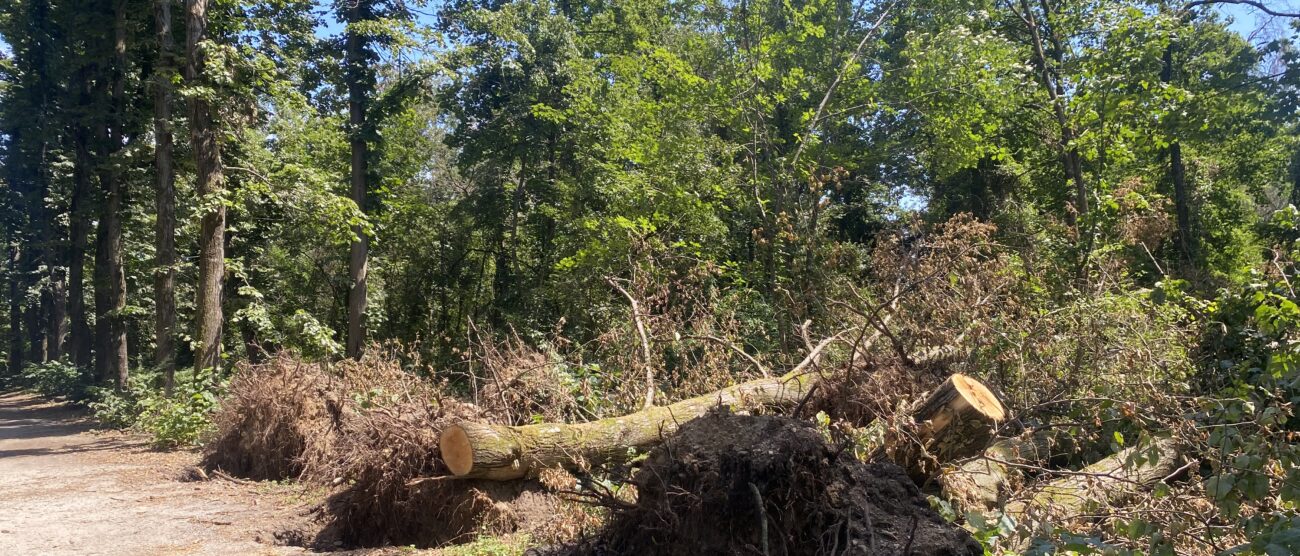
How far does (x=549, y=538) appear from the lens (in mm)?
5867

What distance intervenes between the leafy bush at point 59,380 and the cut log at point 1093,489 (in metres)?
23.9

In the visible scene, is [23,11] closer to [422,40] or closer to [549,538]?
[422,40]

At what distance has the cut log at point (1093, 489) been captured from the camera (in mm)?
5070

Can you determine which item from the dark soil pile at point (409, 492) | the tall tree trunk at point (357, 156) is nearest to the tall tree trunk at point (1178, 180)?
the dark soil pile at point (409, 492)

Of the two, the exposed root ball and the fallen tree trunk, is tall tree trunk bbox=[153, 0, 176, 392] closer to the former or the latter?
the exposed root ball

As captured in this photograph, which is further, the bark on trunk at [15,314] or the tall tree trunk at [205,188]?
the bark on trunk at [15,314]

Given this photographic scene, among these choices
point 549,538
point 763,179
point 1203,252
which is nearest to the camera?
point 549,538

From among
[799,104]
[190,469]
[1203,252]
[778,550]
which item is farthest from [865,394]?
[1203,252]

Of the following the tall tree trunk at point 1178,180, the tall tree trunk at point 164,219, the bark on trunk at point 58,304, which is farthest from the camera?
the bark on trunk at point 58,304

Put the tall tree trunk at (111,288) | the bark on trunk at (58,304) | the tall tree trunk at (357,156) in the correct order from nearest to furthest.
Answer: the tall tree trunk at (111,288) < the tall tree trunk at (357,156) < the bark on trunk at (58,304)

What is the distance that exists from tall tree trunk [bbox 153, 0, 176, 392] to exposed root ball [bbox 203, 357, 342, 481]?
5120 millimetres

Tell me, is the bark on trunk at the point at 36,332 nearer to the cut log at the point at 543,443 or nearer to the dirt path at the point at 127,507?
the dirt path at the point at 127,507

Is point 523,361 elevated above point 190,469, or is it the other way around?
point 523,361

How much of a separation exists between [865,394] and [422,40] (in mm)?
15781
